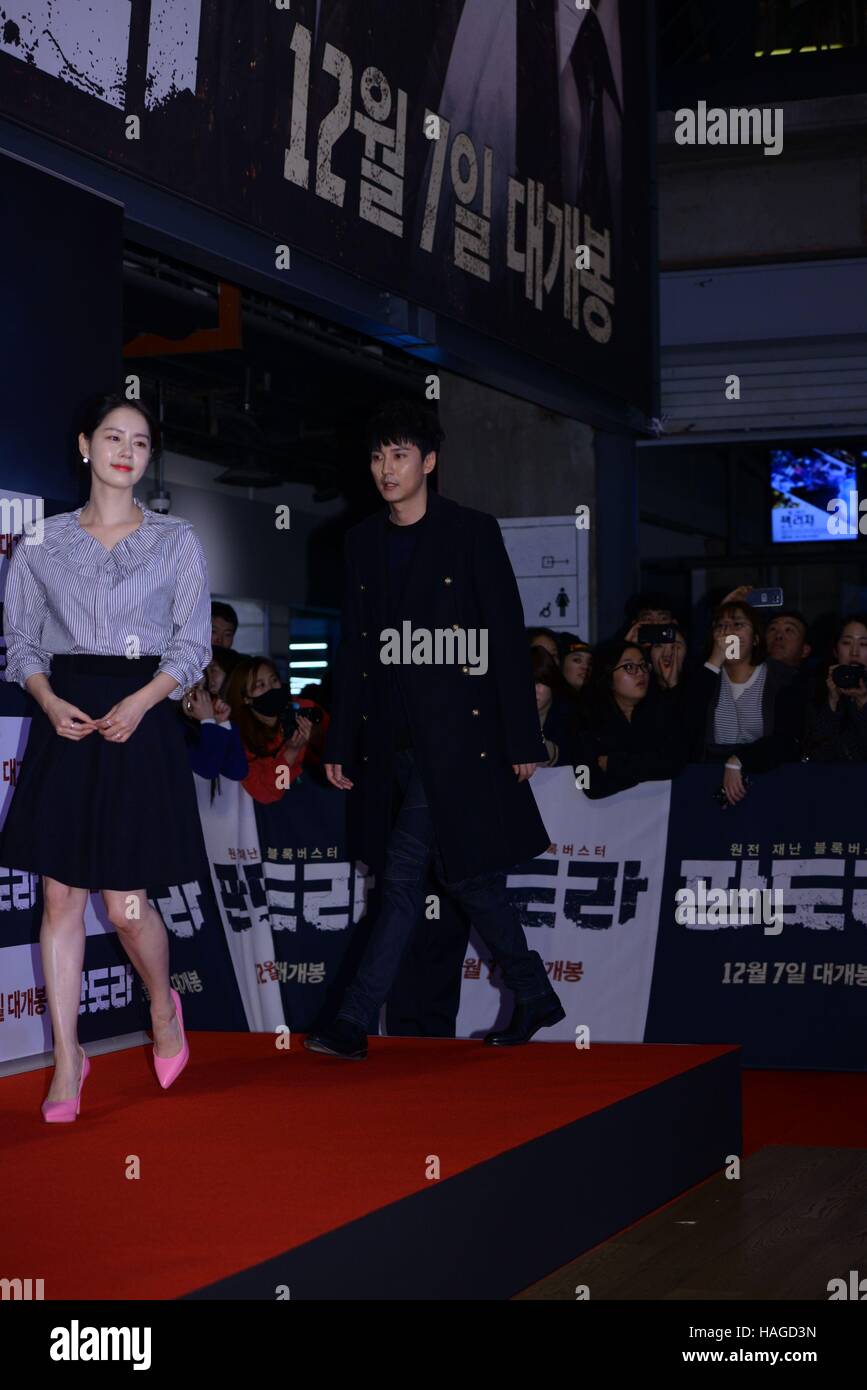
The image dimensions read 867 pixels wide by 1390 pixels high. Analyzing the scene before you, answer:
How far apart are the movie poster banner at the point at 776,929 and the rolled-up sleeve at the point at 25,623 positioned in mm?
3287

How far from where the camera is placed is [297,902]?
6590mm

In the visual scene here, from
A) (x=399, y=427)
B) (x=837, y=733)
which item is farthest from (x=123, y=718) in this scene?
(x=837, y=733)

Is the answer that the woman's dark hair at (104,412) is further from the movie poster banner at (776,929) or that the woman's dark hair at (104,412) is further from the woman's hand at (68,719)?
the movie poster banner at (776,929)

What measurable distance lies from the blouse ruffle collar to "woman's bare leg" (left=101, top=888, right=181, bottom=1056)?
75cm

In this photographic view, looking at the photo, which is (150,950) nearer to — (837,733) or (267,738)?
(267,738)

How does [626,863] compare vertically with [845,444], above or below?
below

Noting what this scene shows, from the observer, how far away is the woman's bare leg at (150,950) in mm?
3783

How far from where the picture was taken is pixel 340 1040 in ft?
14.4

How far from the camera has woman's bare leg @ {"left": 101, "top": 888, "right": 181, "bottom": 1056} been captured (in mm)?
3783

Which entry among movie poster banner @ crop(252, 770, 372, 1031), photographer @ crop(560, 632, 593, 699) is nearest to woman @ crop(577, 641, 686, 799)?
photographer @ crop(560, 632, 593, 699)

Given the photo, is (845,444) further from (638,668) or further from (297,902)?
(297,902)

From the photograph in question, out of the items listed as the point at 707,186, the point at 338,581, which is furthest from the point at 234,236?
the point at 338,581

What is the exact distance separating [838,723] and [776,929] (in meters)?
0.92
